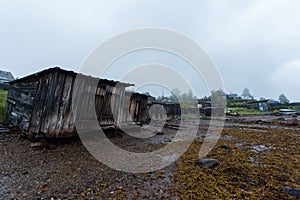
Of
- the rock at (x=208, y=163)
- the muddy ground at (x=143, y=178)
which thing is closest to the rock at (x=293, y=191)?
the muddy ground at (x=143, y=178)

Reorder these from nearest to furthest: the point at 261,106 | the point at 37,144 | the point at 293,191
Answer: the point at 293,191, the point at 37,144, the point at 261,106

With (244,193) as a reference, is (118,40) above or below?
above

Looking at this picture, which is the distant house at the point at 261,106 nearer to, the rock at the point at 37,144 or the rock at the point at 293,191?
the rock at the point at 293,191

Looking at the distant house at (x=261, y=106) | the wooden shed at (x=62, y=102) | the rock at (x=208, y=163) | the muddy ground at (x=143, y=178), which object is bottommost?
the muddy ground at (x=143, y=178)

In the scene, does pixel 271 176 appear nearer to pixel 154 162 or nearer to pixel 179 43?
pixel 154 162

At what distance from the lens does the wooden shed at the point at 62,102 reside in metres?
5.55

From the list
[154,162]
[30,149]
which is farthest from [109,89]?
[154,162]

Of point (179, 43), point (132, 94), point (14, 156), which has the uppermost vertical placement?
point (179, 43)

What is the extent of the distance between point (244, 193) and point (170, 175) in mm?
1499

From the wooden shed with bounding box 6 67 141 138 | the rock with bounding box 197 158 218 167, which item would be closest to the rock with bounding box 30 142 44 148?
the wooden shed with bounding box 6 67 141 138

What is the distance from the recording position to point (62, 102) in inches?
225

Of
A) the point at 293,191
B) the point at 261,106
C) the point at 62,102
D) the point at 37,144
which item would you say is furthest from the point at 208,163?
the point at 261,106

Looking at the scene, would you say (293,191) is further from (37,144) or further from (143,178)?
(37,144)

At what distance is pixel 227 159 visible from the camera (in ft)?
15.7
